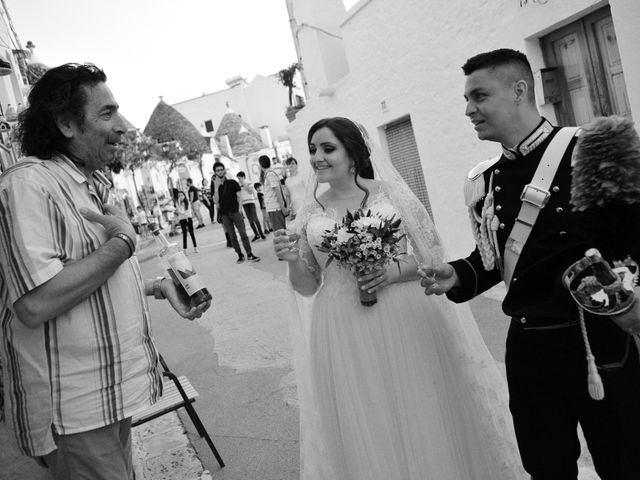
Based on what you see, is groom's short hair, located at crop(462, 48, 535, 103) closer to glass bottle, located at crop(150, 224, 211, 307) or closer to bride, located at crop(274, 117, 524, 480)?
bride, located at crop(274, 117, 524, 480)

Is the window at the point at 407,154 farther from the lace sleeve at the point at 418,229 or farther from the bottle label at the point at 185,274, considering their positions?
A: the bottle label at the point at 185,274

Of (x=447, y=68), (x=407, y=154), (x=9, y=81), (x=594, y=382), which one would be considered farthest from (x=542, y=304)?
(x=9, y=81)

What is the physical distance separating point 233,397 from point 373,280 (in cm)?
297

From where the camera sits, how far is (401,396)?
9.86ft

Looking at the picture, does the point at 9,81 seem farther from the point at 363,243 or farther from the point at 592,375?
the point at 592,375

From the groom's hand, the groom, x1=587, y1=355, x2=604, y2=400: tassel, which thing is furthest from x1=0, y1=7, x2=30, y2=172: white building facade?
x1=587, y1=355, x2=604, y2=400: tassel

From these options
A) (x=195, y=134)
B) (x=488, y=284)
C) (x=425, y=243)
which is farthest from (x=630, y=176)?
(x=195, y=134)

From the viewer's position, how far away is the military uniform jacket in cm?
210

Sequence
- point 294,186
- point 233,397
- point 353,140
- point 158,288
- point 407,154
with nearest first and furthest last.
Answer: point 158,288
point 353,140
point 233,397
point 407,154
point 294,186

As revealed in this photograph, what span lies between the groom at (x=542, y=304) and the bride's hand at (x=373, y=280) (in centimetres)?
73

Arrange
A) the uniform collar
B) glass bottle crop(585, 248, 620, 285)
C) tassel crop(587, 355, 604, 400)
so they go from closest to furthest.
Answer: glass bottle crop(585, 248, 620, 285), tassel crop(587, 355, 604, 400), the uniform collar

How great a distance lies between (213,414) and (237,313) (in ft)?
11.6

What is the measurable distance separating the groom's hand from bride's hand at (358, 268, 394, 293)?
511 mm

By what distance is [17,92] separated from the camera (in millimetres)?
13086
